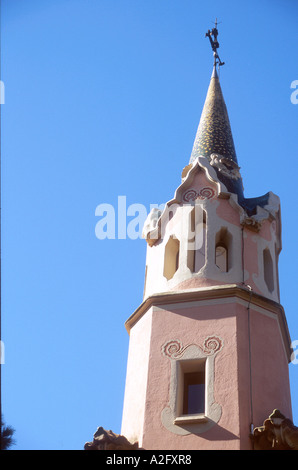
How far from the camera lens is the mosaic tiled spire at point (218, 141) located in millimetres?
22016

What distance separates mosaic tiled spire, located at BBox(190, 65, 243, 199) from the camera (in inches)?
867

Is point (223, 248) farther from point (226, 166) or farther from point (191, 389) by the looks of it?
point (191, 389)

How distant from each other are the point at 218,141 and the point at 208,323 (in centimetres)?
684

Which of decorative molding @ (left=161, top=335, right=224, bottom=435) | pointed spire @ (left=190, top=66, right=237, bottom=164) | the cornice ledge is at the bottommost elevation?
decorative molding @ (left=161, top=335, right=224, bottom=435)

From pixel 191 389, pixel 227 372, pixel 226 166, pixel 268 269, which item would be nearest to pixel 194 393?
pixel 191 389

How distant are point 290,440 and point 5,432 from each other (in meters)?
6.10

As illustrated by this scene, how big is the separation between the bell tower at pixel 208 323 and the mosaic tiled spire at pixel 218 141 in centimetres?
7

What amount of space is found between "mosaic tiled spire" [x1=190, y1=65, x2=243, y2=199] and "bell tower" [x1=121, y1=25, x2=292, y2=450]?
0.24 ft

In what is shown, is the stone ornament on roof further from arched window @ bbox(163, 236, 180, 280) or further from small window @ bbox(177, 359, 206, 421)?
arched window @ bbox(163, 236, 180, 280)

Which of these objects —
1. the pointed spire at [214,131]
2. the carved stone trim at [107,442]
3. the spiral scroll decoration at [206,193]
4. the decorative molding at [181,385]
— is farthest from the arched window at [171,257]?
the carved stone trim at [107,442]

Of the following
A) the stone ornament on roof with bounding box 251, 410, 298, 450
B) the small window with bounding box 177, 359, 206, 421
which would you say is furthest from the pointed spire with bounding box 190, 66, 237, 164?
the stone ornament on roof with bounding box 251, 410, 298, 450

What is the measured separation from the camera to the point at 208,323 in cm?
1817
